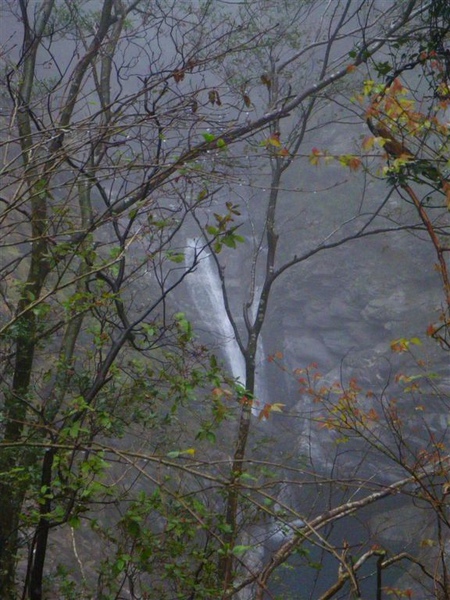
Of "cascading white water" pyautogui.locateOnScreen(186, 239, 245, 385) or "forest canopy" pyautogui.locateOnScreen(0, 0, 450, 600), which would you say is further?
"cascading white water" pyautogui.locateOnScreen(186, 239, 245, 385)

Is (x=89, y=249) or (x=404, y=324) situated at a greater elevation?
(x=404, y=324)

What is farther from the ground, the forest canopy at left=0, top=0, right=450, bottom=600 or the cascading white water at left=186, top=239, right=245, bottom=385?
the cascading white water at left=186, top=239, right=245, bottom=385

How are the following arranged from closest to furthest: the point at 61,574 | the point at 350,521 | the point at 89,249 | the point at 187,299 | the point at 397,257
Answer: the point at 89,249
the point at 61,574
the point at 350,521
the point at 397,257
the point at 187,299

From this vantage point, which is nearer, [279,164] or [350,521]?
[279,164]

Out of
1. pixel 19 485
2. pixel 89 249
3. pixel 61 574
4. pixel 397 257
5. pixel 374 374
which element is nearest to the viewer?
pixel 89 249

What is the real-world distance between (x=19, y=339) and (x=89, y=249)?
4.26ft

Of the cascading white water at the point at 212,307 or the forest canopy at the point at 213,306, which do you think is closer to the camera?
the forest canopy at the point at 213,306

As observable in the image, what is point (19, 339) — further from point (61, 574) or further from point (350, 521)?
point (350, 521)

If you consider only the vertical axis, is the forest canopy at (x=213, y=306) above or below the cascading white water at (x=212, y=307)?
below

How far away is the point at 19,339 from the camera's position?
12.3 feet

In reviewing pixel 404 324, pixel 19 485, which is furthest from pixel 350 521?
pixel 19 485

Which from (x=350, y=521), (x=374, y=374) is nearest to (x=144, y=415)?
(x=350, y=521)

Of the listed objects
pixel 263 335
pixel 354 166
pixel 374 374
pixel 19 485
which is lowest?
pixel 19 485

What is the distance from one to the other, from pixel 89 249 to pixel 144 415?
1305 millimetres
